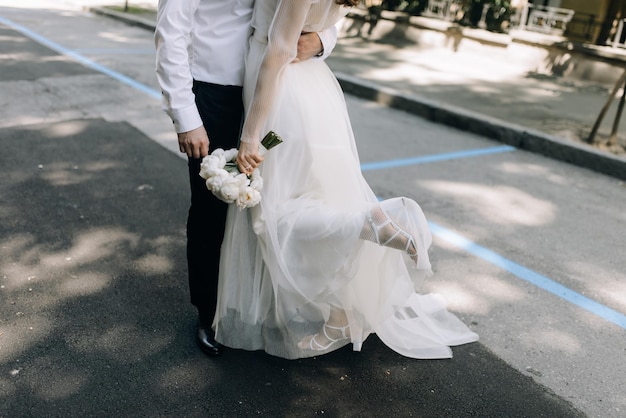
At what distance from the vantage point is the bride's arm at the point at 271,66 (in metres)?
2.25

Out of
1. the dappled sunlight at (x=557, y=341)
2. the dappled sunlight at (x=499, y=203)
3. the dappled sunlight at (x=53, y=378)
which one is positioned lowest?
the dappled sunlight at (x=53, y=378)

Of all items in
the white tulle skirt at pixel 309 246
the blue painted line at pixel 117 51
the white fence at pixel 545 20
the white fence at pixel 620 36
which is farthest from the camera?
the white fence at pixel 545 20

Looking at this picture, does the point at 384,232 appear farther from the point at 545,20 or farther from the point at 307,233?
the point at 545,20

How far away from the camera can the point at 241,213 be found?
265 centimetres

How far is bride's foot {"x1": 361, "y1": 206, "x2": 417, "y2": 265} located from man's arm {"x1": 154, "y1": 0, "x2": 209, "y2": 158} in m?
0.75

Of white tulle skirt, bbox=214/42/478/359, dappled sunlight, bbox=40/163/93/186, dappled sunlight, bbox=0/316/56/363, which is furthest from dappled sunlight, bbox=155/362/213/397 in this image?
dappled sunlight, bbox=40/163/93/186

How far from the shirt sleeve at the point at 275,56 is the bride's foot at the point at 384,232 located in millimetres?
575

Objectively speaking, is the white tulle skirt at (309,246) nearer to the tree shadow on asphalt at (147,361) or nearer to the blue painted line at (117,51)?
the tree shadow on asphalt at (147,361)

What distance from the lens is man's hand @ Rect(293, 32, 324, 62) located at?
8.06 ft

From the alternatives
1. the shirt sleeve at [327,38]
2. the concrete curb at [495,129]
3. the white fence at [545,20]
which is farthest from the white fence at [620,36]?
the shirt sleeve at [327,38]

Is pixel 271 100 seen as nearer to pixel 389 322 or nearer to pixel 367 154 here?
pixel 389 322

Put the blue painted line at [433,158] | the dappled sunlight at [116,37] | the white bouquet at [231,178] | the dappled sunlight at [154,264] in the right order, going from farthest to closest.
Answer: the dappled sunlight at [116,37]
the blue painted line at [433,158]
the dappled sunlight at [154,264]
the white bouquet at [231,178]

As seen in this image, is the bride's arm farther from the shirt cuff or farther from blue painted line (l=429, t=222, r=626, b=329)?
blue painted line (l=429, t=222, r=626, b=329)

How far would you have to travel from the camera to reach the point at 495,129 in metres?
6.75
